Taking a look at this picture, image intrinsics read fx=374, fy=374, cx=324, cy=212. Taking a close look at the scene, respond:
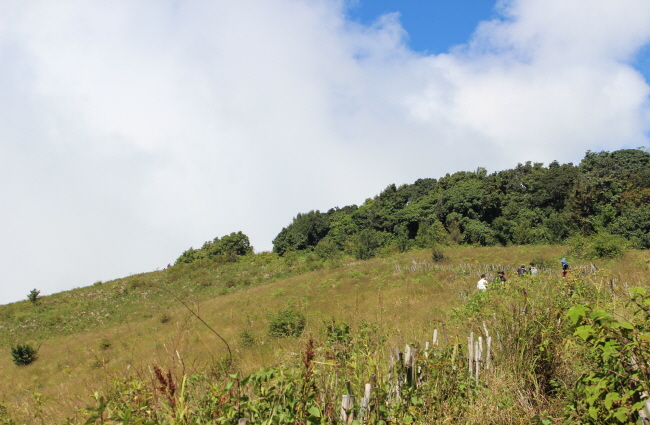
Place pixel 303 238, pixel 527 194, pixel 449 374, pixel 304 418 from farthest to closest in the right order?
pixel 303 238
pixel 527 194
pixel 449 374
pixel 304 418

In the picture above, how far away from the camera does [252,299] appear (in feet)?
70.4

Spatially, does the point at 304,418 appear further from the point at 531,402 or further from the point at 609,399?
the point at 531,402

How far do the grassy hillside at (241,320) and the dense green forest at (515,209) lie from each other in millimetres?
8372

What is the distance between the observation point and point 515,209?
141ft

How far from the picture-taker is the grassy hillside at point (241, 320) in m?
3.20

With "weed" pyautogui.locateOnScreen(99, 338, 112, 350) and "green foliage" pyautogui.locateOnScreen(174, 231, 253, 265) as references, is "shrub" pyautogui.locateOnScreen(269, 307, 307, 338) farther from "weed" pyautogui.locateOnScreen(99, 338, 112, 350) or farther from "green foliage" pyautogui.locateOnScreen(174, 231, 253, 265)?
"green foliage" pyautogui.locateOnScreen(174, 231, 253, 265)

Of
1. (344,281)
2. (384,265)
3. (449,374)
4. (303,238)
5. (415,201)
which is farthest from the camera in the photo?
(303,238)

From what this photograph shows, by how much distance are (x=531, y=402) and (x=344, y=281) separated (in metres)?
18.2

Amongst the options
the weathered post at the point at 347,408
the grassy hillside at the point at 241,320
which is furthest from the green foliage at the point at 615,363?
the weathered post at the point at 347,408

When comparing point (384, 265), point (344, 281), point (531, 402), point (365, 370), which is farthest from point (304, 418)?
point (384, 265)

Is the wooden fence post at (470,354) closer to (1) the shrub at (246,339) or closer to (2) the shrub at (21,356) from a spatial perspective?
(1) the shrub at (246,339)

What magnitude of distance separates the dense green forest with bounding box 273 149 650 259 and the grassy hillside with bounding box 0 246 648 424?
27.5 ft

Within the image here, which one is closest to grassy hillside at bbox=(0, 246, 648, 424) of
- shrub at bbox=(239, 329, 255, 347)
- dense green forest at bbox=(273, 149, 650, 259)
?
shrub at bbox=(239, 329, 255, 347)

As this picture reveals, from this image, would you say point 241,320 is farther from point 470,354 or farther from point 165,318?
point 470,354
